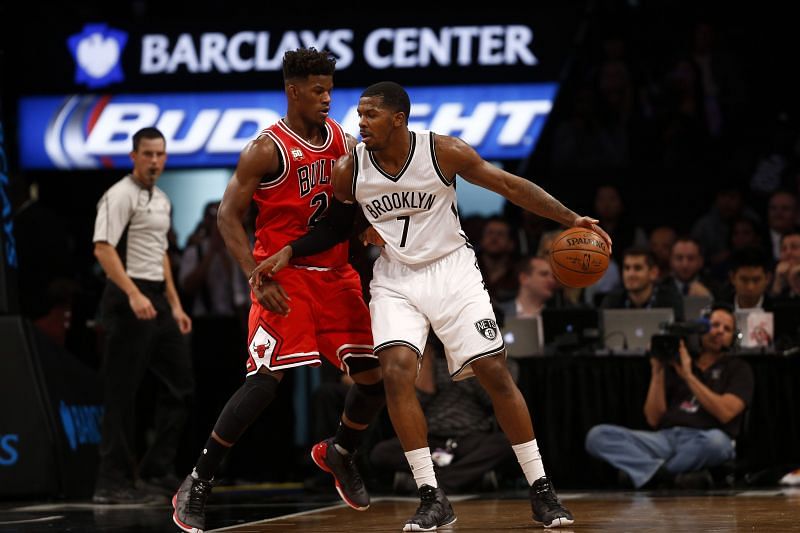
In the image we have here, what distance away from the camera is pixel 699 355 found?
899 centimetres

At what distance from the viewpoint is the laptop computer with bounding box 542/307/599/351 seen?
9.23 metres

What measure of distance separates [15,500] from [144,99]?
5634 mm

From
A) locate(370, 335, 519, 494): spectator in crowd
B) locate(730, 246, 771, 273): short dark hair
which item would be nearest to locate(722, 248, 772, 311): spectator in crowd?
locate(730, 246, 771, 273): short dark hair

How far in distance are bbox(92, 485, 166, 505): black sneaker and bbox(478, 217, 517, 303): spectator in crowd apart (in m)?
3.81

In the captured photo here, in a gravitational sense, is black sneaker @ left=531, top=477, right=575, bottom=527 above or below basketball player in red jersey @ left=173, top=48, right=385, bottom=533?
below

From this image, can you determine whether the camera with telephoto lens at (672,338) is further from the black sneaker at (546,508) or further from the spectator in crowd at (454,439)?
the black sneaker at (546,508)

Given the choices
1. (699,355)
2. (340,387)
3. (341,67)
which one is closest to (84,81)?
(341,67)

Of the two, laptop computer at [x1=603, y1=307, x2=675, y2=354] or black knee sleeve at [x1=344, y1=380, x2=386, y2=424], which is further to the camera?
laptop computer at [x1=603, y1=307, x2=675, y2=354]

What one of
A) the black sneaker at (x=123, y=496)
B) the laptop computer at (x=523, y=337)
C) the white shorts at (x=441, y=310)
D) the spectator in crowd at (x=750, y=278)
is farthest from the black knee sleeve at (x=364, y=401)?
the spectator in crowd at (x=750, y=278)

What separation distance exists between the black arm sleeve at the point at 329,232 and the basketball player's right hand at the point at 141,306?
6.54 ft

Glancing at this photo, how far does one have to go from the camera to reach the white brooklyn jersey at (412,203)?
5914 mm

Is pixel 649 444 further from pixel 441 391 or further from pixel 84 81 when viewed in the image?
pixel 84 81

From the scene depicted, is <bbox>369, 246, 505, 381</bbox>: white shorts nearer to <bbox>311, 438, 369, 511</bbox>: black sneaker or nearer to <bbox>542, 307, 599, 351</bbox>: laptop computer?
<bbox>311, 438, 369, 511</bbox>: black sneaker

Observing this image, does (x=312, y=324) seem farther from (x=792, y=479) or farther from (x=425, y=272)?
(x=792, y=479)
